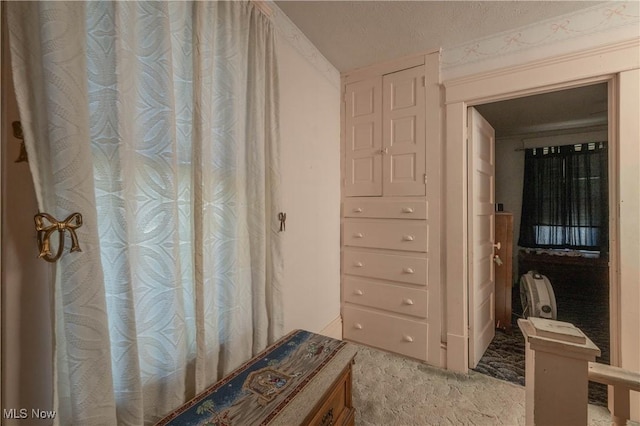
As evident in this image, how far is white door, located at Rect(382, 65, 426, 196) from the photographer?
2.03m

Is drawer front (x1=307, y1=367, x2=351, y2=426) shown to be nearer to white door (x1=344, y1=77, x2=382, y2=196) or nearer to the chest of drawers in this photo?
the chest of drawers

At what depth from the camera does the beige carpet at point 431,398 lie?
1.48 m

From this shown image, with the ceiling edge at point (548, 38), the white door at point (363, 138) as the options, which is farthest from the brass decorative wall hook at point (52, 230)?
the ceiling edge at point (548, 38)

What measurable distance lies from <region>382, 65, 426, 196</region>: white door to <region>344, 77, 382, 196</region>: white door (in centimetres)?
6

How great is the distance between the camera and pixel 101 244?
77 cm

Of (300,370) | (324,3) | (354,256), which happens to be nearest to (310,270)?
(354,256)

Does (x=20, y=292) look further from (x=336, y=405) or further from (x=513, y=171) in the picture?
(x=513, y=171)

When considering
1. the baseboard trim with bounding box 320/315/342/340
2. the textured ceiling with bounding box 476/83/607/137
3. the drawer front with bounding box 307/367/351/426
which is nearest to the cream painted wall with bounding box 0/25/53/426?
the drawer front with bounding box 307/367/351/426

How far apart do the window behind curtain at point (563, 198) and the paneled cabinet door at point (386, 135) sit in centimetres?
297

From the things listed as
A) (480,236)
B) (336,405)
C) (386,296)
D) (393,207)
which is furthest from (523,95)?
(336,405)

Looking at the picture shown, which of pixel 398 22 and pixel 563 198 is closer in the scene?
pixel 398 22

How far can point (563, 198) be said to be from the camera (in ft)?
11.7

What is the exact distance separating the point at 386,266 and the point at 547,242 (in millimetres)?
3145

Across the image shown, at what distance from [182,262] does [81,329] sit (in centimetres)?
37
